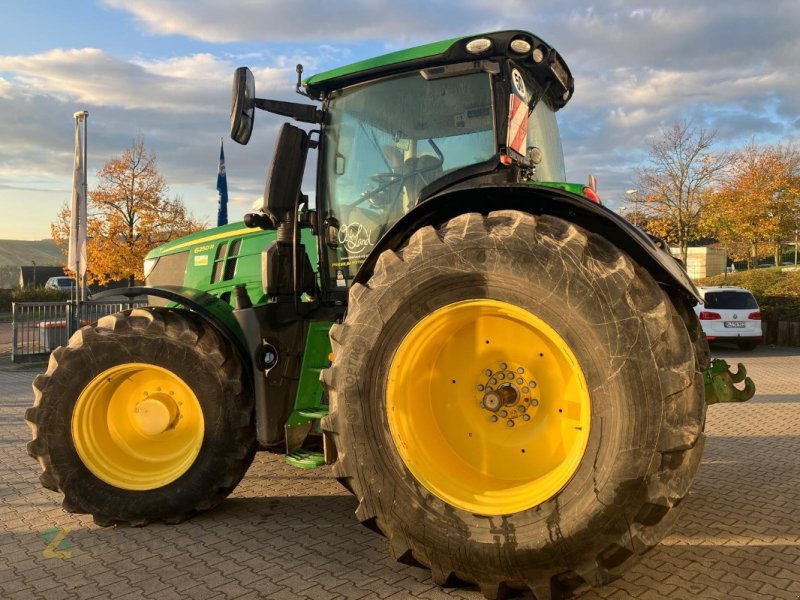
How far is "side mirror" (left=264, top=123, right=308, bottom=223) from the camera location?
4086 mm

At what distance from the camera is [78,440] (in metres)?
4.26

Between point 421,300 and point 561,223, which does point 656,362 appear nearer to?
point 561,223

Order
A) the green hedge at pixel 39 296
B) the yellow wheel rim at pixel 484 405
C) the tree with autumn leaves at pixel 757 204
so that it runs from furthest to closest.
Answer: the green hedge at pixel 39 296 < the tree with autumn leaves at pixel 757 204 < the yellow wheel rim at pixel 484 405

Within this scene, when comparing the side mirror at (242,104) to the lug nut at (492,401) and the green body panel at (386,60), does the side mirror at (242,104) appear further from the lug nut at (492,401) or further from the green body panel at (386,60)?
the lug nut at (492,401)

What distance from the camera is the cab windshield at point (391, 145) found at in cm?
382

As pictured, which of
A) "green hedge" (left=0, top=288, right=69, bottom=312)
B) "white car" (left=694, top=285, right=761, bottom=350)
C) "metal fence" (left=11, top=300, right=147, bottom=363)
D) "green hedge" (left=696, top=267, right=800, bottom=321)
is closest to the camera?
"metal fence" (left=11, top=300, right=147, bottom=363)

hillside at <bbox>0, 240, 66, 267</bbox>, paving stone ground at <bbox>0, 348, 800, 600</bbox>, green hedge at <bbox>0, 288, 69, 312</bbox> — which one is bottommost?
paving stone ground at <bbox>0, 348, 800, 600</bbox>

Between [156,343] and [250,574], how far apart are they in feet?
5.29

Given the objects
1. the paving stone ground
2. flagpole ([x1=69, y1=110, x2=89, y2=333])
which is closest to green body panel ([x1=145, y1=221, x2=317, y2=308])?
the paving stone ground

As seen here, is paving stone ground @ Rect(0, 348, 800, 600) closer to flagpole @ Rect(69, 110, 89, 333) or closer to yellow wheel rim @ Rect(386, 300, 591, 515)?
yellow wheel rim @ Rect(386, 300, 591, 515)

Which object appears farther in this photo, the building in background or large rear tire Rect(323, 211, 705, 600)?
the building in background

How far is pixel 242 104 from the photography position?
3.81 meters

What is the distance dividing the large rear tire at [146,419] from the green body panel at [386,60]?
5.76 ft

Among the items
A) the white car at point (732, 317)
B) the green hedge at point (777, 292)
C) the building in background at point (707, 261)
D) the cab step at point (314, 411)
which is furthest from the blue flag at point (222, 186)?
the building in background at point (707, 261)
